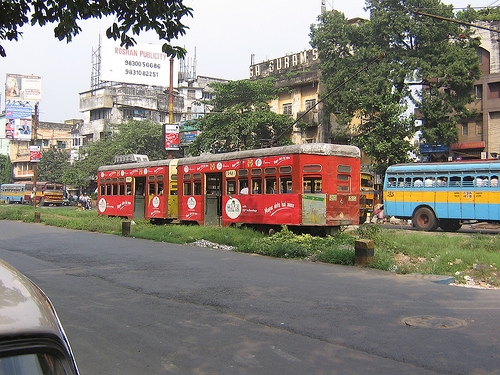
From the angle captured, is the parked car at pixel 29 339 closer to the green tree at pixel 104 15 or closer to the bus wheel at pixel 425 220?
the green tree at pixel 104 15

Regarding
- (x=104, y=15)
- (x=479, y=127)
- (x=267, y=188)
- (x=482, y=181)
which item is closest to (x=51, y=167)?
(x=479, y=127)

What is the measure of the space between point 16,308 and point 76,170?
5864 centimetres

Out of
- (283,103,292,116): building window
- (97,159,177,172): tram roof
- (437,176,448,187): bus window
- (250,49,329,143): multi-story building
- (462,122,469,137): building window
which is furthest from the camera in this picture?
(283,103,292,116): building window

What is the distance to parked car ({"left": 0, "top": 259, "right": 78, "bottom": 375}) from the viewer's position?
167 centimetres

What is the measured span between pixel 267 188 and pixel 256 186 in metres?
0.66

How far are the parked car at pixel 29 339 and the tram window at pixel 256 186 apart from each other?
646 inches

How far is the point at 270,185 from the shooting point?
58.9 feet

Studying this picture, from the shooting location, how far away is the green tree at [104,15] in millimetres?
6219

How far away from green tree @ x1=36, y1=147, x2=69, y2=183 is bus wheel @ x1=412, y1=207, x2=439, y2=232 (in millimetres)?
56877

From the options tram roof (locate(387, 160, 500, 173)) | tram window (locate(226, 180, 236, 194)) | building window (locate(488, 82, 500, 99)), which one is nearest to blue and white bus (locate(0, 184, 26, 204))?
tram window (locate(226, 180, 236, 194))

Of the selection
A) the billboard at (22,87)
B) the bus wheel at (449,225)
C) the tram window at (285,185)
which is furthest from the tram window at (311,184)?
the billboard at (22,87)

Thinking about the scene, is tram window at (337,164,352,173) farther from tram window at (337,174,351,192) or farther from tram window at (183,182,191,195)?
tram window at (183,182,191,195)

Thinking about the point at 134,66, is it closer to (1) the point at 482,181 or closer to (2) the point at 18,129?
(2) the point at 18,129

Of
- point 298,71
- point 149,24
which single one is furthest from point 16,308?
point 298,71
